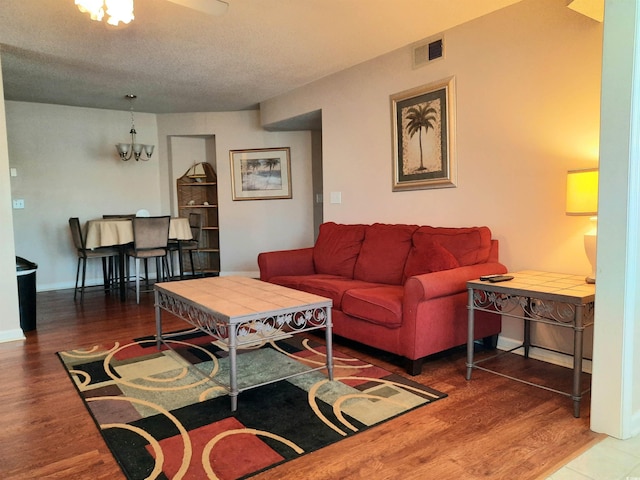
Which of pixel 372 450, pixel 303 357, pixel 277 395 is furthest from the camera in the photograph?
pixel 303 357

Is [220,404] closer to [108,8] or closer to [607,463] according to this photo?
[607,463]

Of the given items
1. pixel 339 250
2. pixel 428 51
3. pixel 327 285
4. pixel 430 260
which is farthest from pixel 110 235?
pixel 428 51

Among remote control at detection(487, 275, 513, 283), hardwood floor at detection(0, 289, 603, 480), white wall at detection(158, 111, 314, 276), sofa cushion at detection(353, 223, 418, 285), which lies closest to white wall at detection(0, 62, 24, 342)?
hardwood floor at detection(0, 289, 603, 480)

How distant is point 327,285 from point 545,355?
1.52 meters

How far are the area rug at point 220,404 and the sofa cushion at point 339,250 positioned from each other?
2.86 ft

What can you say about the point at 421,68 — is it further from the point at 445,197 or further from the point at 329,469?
the point at 329,469

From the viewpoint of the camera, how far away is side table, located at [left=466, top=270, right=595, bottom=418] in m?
2.06

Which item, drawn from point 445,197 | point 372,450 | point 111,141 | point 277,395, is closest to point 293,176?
point 111,141

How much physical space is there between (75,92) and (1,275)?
2516 millimetres

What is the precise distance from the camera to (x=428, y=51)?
3449mm

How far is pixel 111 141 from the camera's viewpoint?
6.00m

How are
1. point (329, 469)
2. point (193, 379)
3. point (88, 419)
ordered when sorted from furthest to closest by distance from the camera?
1. point (193, 379)
2. point (88, 419)
3. point (329, 469)

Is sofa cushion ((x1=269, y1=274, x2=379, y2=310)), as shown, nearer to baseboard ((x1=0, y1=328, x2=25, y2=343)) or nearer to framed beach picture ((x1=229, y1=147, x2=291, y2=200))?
baseboard ((x1=0, y1=328, x2=25, y2=343))

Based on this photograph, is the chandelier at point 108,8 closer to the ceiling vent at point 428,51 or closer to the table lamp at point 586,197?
the ceiling vent at point 428,51
